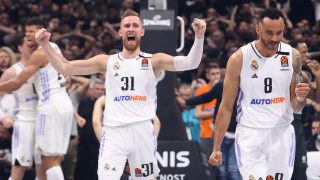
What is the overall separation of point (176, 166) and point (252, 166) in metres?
3.83

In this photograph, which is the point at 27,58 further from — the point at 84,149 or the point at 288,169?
the point at 288,169

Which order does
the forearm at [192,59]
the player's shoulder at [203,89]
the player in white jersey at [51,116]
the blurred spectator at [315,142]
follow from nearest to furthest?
1. the forearm at [192,59]
2. the player in white jersey at [51,116]
3. the blurred spectator at [315,142]
4. the player's shoulder at [203,89]

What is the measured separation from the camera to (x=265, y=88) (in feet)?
26.3

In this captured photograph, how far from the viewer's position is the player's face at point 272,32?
25.8 ft

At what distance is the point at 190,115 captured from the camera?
14.2 meters

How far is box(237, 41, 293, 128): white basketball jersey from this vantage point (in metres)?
8.02

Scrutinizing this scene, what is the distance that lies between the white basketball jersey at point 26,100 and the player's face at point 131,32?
2674mm

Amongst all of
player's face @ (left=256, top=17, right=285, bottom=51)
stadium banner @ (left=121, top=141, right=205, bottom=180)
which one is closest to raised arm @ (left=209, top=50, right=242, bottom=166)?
player's face @ (left=256, top=17, right=285, bottom=51)

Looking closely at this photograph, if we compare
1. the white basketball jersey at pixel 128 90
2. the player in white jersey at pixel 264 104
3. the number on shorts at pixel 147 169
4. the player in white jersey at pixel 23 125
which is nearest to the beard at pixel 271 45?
the player in white jersey at pixel 264 104

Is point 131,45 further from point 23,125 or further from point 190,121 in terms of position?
point 190,121

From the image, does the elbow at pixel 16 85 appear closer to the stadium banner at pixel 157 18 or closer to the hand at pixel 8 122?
the hand at pixel 8 122

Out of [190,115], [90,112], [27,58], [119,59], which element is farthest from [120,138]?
[190,115]

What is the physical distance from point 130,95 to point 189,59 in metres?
0.77

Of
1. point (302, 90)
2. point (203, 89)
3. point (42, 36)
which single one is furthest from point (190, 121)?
point (302, 90)
